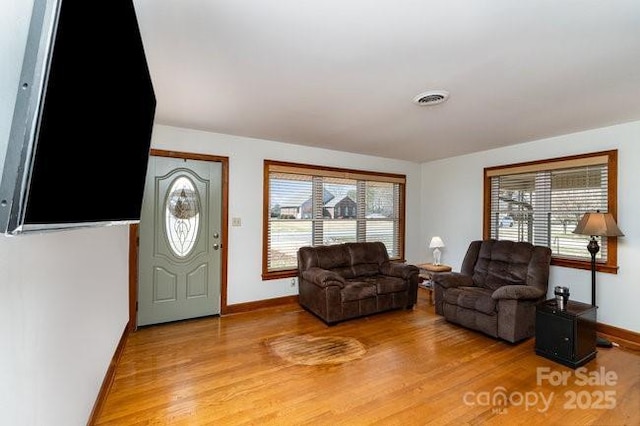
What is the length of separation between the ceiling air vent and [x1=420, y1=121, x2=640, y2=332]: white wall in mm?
2289

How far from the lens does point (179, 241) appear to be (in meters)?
3.73

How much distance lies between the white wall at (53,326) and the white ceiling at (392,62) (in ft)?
4.23

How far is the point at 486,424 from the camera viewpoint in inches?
78.2

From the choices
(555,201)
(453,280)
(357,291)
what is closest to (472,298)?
(453,280)

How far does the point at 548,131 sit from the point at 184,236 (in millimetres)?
4504

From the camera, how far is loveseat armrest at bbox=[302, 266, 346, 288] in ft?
12.1

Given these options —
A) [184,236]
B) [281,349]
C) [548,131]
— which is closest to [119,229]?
[184,236]

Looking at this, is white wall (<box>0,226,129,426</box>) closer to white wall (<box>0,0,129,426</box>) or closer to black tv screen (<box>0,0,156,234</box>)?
white wall (<box>0,0,129,426</box>)

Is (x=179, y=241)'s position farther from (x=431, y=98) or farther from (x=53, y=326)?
(x=431, y=98)

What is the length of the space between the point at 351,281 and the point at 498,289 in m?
1.70

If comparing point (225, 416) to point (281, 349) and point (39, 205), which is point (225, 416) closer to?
point (281, 349)

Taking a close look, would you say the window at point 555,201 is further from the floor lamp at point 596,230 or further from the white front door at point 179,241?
the white front door at point 179,241

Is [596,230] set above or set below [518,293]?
above

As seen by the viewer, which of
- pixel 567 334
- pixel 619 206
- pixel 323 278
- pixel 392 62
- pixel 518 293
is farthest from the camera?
pixel 323 278
